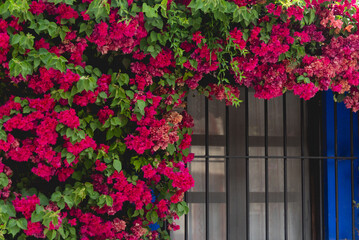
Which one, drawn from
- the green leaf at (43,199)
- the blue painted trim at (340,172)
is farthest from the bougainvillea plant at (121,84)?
the blue painted trim at (340,172)

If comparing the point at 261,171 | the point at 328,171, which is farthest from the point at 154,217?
the point at 328,171

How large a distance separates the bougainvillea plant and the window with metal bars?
86 cm

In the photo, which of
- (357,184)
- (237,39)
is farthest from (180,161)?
(357,184)

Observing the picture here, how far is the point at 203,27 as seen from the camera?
12.8 feet

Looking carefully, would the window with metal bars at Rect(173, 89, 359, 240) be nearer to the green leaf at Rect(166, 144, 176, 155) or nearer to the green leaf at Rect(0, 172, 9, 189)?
the green leaf at Rect(166, 144, 176, 155)

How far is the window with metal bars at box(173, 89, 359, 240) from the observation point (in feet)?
16.5

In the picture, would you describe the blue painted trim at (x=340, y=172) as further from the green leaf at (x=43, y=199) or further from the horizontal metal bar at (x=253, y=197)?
the green leaf at (x=43, y=199)

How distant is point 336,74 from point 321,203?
1.43 metres

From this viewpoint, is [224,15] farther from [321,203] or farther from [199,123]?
[321,203]

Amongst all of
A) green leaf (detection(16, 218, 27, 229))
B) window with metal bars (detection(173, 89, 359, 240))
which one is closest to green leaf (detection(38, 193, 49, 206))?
green leaf (detection(16, 218, 27, 229))

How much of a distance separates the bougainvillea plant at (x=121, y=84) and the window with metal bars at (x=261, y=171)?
34.0 inches

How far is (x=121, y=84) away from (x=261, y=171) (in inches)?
78.1

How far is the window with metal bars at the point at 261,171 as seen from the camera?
5.03 m

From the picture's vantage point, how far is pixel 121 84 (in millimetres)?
3807
